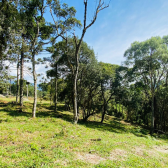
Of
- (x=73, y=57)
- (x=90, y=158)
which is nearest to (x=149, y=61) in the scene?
(x=73, y=57)

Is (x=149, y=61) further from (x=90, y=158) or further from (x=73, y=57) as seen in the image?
(x=90, y=158)

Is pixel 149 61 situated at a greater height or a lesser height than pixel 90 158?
greater

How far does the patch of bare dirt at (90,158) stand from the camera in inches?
186

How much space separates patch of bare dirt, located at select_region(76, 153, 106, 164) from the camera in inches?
186

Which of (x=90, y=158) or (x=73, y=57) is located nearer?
(x=90, y=158)

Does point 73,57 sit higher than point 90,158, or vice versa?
point 73,57

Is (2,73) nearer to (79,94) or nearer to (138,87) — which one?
(79,94)

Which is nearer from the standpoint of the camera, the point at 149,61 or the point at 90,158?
the point at 90,158

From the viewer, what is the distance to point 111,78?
53.7ft

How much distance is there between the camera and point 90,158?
4.96 metres

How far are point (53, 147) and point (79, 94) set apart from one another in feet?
33.8

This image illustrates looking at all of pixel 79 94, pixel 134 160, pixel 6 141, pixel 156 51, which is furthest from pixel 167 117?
A: pixel 6 141

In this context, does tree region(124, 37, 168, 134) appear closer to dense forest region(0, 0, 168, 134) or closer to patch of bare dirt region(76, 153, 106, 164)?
dense forest region(0, 0, 168, 134)

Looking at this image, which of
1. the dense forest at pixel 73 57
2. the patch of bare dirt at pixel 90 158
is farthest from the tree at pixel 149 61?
the patch of bare dirt at pixel 90 158
